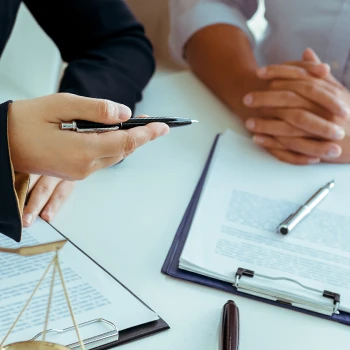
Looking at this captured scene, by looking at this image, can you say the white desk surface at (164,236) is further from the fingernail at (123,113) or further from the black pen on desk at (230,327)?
the fingernail at (123,113)

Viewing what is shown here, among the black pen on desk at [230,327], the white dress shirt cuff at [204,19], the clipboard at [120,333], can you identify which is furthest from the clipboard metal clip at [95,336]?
the white dress shirt cuff at [204,19]

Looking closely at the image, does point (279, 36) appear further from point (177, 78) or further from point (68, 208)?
point (68, 208)

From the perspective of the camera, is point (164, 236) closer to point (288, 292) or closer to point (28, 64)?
point (288, 292)

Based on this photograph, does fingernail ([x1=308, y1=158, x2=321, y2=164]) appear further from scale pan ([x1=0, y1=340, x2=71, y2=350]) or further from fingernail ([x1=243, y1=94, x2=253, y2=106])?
scale pan ([x1=0, y1=340, x2=71, y2=350])

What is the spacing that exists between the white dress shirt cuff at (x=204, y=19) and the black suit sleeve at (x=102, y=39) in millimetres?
78

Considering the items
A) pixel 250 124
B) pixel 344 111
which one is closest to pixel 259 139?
pixel 250 124

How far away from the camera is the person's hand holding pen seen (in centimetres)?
51

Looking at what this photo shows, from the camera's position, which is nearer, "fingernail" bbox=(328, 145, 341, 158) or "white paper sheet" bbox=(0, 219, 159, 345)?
"white paper sheet" bbox=(0, 219, 159, 345)

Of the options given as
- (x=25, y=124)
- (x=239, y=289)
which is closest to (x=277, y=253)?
(x=239, y=289)

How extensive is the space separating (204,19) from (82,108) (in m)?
0.59

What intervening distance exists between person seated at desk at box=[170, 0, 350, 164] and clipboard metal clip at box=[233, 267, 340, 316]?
0.28 meters

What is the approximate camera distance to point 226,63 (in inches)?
38.8

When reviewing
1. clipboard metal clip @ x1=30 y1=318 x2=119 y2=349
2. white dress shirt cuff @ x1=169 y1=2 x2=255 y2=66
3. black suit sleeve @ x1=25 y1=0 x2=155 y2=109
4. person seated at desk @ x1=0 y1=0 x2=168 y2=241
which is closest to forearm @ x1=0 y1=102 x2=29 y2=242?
person seated at desk @ x1=0 y1=0 x2=168 y2=241

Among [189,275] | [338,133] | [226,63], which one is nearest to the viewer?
[189,275]
